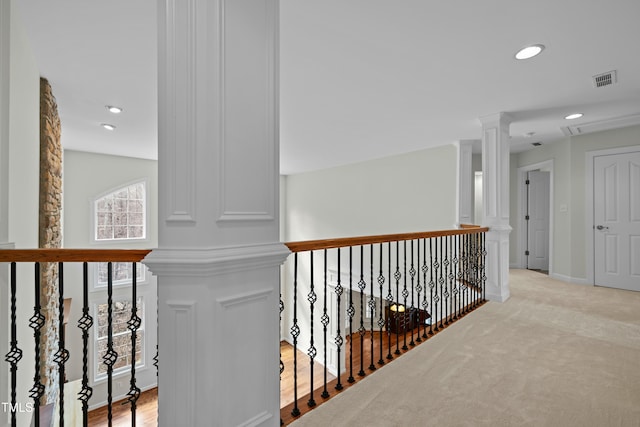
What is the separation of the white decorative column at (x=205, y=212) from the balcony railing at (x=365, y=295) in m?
0.29

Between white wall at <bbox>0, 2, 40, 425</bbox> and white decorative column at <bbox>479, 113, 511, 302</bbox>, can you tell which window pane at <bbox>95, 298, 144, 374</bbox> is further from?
white decorative column at <bbox>479, 113, 511, 302</bbox>

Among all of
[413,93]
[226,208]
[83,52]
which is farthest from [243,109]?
[413,93]

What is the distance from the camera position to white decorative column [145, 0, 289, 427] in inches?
50.1

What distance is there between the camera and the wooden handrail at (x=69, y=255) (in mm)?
1359

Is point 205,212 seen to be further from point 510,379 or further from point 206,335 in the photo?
point 510,379

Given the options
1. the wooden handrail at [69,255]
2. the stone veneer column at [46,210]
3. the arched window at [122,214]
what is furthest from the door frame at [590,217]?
the arched window at [122,214]

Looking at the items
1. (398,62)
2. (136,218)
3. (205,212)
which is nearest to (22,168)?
(205,212)

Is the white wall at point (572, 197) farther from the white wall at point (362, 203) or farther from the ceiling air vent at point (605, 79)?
the ceiling air vent at point (605, 79)

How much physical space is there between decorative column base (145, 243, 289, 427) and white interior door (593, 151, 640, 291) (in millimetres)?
5723

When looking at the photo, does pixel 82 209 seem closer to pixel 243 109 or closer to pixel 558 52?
pixel 243 109

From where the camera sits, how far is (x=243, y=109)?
1377mm

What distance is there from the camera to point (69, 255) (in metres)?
1.37

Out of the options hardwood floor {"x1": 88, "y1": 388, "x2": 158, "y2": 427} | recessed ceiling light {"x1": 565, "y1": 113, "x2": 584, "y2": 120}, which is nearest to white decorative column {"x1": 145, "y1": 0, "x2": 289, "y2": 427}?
recessed ceiling light {"x1": 565, "y1": 113, "x2": 584, "y2": 120}

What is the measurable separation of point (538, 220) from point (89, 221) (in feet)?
30.3
